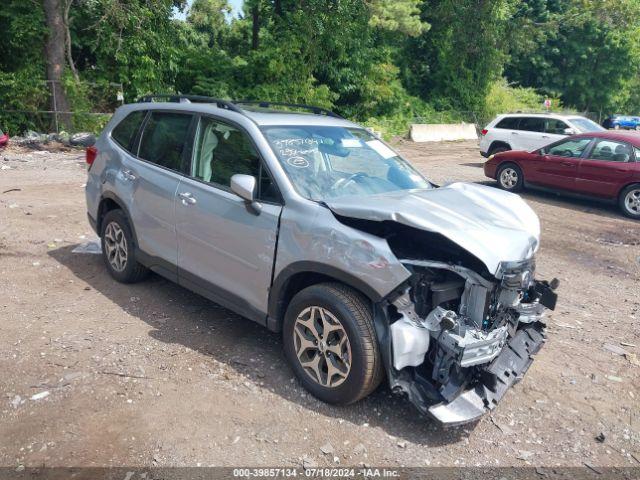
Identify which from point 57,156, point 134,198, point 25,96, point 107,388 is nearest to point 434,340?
point 107,388

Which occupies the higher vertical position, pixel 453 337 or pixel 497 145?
pixel 453 337

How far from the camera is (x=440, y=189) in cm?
430

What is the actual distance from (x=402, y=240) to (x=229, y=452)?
1706mm

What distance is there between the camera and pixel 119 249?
5434 millimetres

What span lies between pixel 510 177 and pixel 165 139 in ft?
31.0

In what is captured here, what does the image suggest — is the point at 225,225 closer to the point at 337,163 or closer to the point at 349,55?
the point at 337,163

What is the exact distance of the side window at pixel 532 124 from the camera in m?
16.0

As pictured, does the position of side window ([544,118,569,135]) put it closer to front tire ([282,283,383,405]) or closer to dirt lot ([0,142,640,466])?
dirt lot ([0,142,640,466])

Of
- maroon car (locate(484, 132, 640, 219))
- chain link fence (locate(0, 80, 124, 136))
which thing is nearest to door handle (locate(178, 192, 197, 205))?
maroon car (locate(484, 132, 640, 219))

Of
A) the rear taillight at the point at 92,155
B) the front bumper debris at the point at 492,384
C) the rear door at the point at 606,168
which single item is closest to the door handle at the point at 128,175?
the rear taillight at the point at 92,155

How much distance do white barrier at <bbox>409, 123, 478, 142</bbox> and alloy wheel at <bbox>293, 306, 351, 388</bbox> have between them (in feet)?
78.9

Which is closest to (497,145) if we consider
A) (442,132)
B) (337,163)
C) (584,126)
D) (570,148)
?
(584,126)

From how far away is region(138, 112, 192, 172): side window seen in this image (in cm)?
470

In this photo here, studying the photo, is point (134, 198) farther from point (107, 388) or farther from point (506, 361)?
point (506, 361)
